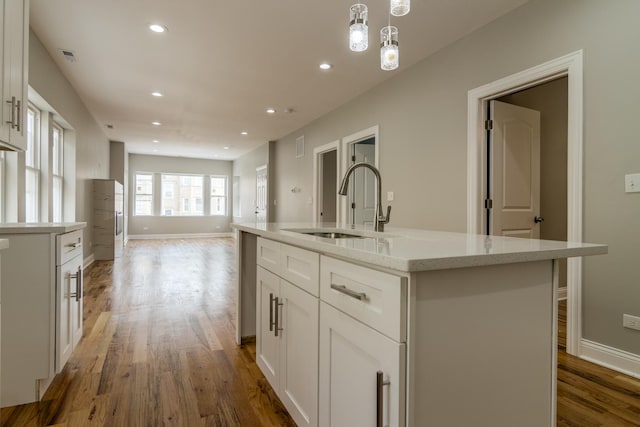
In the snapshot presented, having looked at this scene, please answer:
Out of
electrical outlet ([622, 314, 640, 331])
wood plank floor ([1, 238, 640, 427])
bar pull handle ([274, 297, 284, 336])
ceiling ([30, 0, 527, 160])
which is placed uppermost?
ceiling ([30, 0, 527, 160])

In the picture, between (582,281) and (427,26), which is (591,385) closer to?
(582,281)

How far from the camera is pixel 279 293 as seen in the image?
1.76 metres

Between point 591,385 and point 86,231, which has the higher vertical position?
point 86,231

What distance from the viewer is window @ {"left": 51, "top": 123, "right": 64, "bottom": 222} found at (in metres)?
4.66

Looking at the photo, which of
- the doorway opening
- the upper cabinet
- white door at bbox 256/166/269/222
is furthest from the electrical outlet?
white door at bbox 256/166/269/222

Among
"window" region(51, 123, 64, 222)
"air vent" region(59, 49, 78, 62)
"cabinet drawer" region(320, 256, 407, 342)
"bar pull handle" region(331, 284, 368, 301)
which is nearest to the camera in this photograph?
"cabinet drawer" region(320, 256, 407, 342)

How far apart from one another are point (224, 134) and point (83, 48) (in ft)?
13.5

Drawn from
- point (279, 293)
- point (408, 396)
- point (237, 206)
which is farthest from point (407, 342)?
point (237, 206)

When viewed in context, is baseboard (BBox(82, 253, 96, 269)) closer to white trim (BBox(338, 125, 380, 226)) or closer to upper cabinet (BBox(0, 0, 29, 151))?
white trim (BBox(338, 125, 380, 226))

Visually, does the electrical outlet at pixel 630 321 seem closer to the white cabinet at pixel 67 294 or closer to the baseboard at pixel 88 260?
the white cabinet at pixel 67 294

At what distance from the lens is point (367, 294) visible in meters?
1.05

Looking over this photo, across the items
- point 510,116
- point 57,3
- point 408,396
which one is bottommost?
point 408,396

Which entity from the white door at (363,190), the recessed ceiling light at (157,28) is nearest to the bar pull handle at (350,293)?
the recessed ceiling light at (157,28)

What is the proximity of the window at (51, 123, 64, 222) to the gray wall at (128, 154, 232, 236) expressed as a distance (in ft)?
20.4
